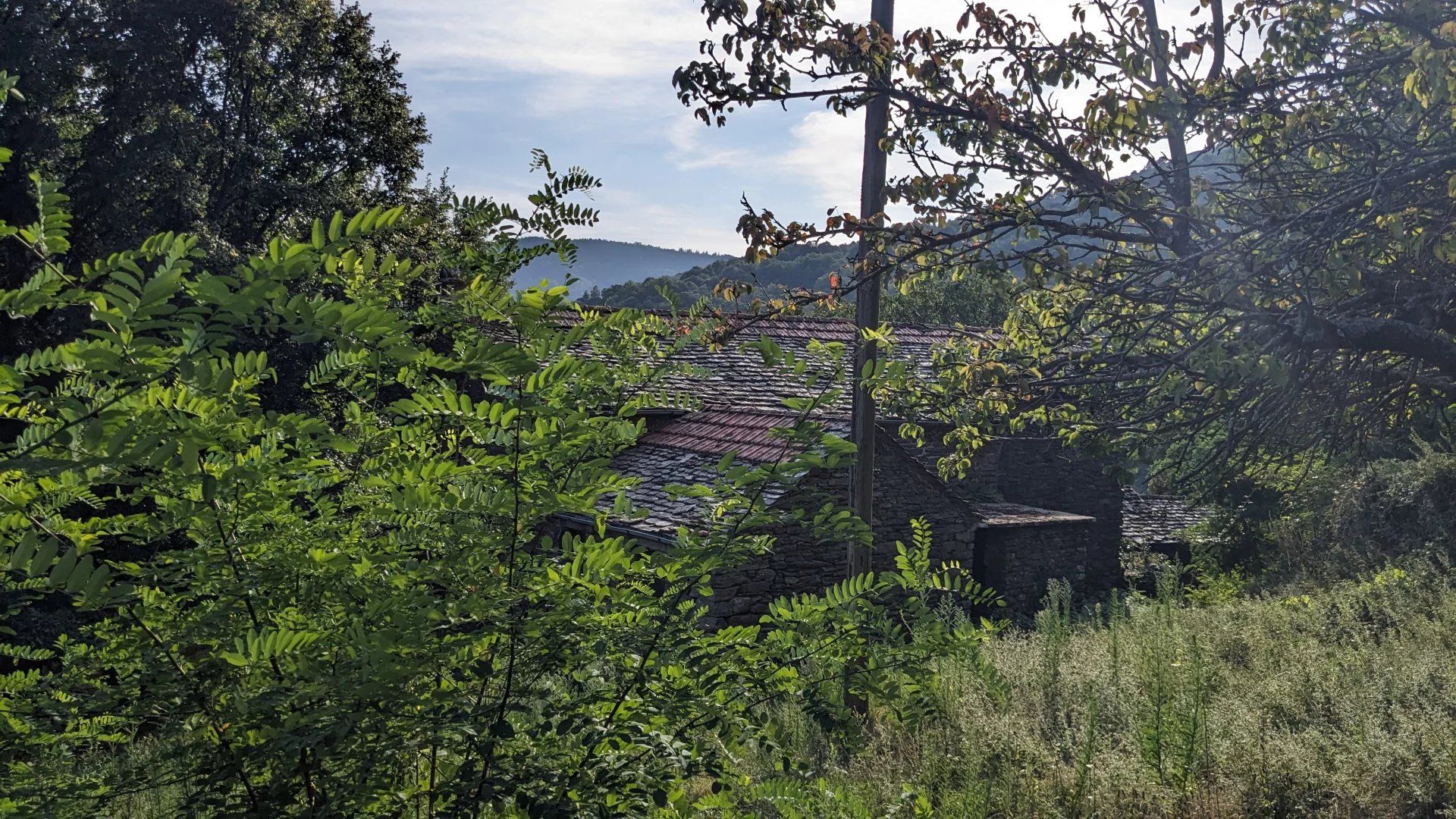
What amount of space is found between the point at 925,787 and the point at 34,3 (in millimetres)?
15932

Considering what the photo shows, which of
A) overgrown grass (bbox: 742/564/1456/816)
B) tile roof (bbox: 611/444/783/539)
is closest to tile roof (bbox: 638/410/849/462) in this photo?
tile roof (bbox: 611/444/783/539)

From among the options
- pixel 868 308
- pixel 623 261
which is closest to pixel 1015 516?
pixel 868 308

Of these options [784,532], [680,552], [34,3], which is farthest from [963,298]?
[680,552]

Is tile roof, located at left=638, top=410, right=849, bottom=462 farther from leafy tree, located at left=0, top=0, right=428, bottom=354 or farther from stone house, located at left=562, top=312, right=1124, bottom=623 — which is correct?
leafy tree, located at left=0, top=0, right=428, bottom=354

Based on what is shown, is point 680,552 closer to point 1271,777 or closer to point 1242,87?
point 1271,777

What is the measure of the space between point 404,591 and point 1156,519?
24.7m

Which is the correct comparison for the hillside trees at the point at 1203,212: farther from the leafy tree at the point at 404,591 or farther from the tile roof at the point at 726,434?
the tile roof at the point at 726,434

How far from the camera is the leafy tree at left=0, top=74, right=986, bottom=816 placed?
2.21m

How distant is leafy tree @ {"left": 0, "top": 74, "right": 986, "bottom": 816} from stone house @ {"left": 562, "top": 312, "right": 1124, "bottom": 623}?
19.8 ft

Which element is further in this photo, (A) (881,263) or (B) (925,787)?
(A) (881,263)

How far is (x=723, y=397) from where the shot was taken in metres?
17.9

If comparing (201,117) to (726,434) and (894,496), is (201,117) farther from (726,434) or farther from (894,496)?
(894,496)

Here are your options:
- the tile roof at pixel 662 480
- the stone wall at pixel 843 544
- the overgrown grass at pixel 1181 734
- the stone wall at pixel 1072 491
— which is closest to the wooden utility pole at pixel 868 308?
the overgrown grass at pixel 1181 734

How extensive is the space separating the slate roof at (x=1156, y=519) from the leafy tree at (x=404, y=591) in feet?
69.9
